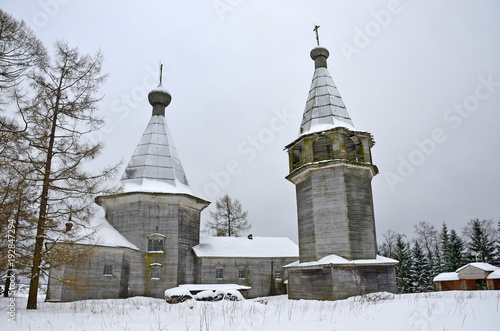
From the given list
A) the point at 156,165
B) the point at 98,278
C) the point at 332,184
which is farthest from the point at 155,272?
the point at 332,184

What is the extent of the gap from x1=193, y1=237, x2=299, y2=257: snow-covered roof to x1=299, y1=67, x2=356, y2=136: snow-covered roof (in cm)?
1054

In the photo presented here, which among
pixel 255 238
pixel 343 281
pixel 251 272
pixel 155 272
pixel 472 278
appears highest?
pixel 255 238

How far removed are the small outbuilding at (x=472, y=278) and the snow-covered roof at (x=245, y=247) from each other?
14.4 m

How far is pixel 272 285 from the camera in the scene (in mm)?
27141

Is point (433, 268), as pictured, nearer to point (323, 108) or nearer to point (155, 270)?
point (323, 108)

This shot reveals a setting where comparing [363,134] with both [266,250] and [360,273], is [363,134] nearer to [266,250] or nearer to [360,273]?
[360,273]

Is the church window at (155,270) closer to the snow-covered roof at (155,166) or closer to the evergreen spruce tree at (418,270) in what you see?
the snow-covered roof at (155,166)

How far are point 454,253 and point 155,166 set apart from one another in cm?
3102

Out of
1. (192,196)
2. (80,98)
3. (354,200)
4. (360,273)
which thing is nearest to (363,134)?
(354,200)

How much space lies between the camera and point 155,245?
23500 millimetres

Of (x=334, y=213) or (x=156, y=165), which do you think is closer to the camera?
(x=334, y=213)

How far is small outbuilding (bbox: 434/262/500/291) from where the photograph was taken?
28.3m

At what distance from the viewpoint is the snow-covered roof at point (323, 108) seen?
22.0 meters

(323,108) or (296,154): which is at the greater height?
(323,108)
